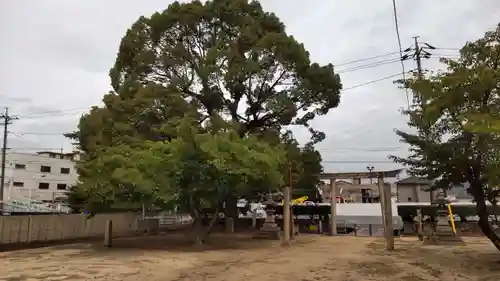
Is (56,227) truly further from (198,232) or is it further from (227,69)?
(227,69)

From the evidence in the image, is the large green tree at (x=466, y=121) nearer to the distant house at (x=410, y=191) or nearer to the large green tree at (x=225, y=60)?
the large green tree at (x=225, y=60)

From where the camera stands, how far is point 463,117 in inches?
453

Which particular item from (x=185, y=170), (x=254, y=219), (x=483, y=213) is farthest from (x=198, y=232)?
(x=254, y=219)

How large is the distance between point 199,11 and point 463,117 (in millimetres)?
18540

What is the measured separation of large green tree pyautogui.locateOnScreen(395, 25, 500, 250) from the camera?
11219 mm

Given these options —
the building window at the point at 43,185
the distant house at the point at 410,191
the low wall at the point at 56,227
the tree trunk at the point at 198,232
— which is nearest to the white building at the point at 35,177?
the building window at the point at 43,185

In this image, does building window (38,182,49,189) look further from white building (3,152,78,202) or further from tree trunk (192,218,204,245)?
tree trunk (192,218,204,245)

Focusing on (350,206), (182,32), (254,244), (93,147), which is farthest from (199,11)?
(350,206)

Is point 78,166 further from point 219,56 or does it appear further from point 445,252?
point 445,252

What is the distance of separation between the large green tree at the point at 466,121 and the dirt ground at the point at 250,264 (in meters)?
2.58

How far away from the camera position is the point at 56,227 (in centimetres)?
2362

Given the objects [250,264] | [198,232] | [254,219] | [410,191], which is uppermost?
[410,191]

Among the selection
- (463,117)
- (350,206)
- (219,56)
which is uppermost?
(219,56)

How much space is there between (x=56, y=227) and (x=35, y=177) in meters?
27.4
